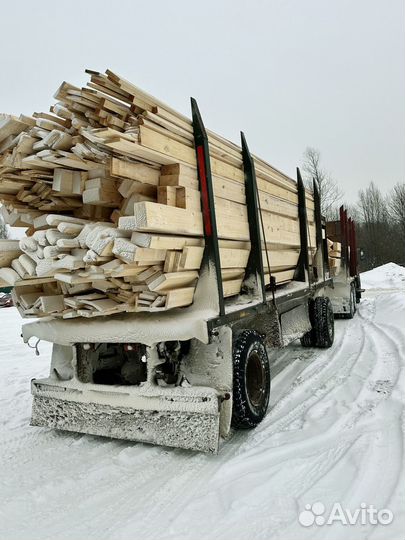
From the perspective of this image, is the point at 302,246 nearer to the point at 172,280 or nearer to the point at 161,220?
the point at 172,280

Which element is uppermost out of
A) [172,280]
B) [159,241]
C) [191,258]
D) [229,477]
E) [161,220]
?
[161,220]

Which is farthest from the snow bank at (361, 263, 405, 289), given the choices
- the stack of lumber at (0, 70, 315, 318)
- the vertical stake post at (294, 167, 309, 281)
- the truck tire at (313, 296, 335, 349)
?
the stack of lumber at (0, 70, 315, 318)

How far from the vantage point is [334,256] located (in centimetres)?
1187

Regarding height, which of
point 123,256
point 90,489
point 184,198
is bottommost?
point 90,489

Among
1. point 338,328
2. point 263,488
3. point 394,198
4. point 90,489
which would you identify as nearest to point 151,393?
point 90,489

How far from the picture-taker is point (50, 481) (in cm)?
337

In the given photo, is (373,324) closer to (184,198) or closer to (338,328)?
(338,328)

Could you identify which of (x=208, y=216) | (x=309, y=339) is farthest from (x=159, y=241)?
(x=309, y=339)

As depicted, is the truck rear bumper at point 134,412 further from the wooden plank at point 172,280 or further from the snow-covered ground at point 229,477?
the wooden plank at point 172,280

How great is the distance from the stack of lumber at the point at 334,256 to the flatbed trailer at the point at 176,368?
23.8 ft

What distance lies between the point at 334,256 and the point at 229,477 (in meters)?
9.51

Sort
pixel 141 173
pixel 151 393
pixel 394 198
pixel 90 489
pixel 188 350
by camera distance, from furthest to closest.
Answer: pixel 394 198
pixel 188 350
pixel 151 393
pixel 141 173
pixel 90 489

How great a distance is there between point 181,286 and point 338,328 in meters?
7.70

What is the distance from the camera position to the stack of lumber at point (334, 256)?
11.6 meters
